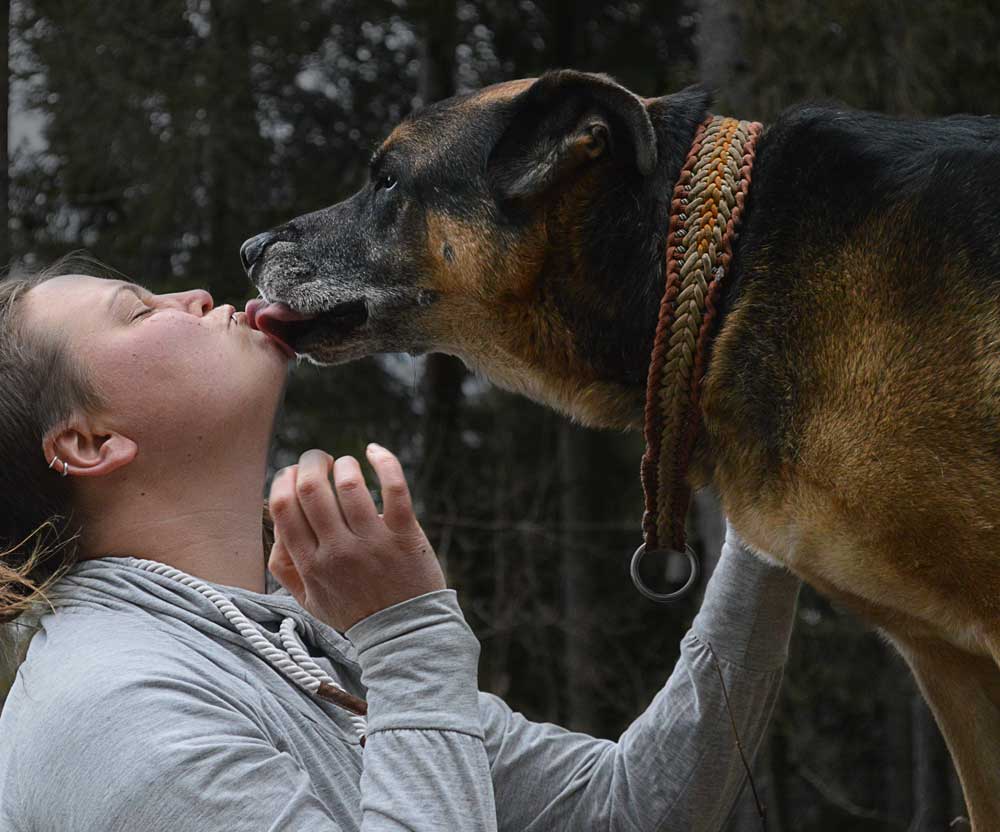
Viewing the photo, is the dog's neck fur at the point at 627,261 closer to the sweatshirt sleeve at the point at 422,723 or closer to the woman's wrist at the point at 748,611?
the woman's wrist at the point at 748,611

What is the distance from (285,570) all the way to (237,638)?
0.15 m

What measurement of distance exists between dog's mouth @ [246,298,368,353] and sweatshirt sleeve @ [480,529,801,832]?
1114 mm

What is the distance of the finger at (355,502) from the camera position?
6.66 feet

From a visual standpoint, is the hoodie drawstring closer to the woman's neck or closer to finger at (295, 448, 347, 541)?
the woman's neck

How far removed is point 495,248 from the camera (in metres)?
3.09

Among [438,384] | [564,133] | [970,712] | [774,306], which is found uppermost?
[564,133]

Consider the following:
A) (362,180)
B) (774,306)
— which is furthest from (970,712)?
(362,180)

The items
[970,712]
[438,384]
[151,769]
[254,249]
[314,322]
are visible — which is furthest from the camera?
[438,384]

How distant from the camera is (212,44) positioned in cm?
984

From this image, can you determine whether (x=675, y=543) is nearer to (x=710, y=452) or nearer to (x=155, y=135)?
(x=710, y=452)

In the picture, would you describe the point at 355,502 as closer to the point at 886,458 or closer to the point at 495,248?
the point at 886,458

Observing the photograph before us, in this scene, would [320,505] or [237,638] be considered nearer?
[320,505]

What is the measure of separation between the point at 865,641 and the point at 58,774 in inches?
460

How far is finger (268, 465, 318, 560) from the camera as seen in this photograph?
204 centimetres
